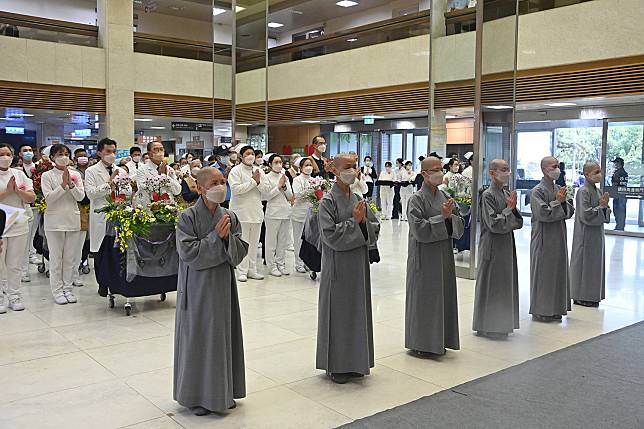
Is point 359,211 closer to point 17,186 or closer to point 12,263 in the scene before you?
point 17,186

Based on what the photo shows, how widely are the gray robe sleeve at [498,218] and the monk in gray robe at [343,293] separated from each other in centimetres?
174

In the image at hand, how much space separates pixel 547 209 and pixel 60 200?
5.51m

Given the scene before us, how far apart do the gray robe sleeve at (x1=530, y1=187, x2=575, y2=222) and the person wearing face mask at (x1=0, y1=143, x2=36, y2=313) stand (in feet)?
18.2

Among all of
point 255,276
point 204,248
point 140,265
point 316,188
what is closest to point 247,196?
point 316,188

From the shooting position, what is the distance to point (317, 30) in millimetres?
23641

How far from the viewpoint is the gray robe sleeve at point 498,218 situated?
5910mm

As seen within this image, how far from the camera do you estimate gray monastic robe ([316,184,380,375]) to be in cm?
466

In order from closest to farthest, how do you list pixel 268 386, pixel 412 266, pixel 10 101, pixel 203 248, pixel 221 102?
pixel 203 248, pixel 268 386, pixel 412 266, pixel 221 102, pixel 10 101

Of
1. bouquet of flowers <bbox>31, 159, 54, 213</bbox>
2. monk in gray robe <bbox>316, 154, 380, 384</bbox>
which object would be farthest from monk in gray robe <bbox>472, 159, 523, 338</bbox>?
bouquet of flowers <bbox>31, 159, 54, 213</bbox>

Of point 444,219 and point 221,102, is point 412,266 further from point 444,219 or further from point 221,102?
point 221,102

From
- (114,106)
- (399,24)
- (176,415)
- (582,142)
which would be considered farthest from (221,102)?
(176,415)

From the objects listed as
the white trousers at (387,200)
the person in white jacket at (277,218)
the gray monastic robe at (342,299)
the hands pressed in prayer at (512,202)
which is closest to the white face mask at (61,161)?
the person in white jacket at (277,218)

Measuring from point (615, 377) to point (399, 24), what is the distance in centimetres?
1245

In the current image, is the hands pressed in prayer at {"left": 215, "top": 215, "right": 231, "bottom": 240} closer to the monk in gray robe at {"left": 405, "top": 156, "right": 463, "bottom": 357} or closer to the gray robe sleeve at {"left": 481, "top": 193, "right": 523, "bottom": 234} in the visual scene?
the monk in gray robe at {"left": 405, "top": 156, "right": 463, "bottom": 357}
